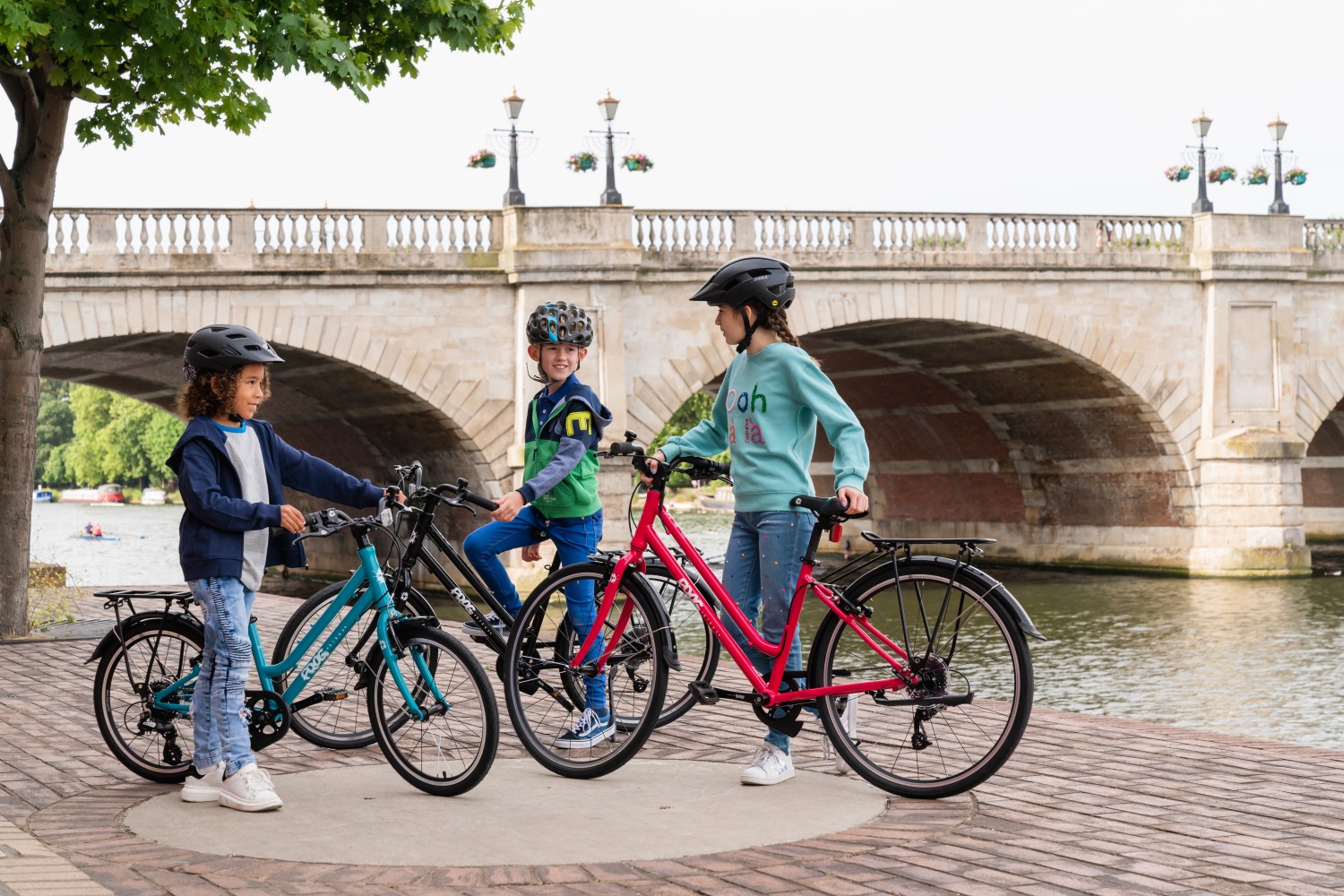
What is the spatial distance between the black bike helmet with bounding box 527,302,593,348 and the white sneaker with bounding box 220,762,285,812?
192cm

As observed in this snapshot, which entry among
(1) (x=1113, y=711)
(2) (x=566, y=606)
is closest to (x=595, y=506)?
(2) (x=566, y=606)

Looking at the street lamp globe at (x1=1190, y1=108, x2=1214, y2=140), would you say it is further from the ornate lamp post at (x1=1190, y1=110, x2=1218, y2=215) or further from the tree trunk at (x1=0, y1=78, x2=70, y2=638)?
the tree trunk at (x1=0, y1=78, x2=70, y2=638)

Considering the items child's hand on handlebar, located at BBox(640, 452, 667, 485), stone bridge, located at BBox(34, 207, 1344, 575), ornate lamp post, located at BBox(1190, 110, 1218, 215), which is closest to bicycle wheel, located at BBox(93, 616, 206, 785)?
child's hand on handlebar, located at BBox(640, 452, 667, 485)

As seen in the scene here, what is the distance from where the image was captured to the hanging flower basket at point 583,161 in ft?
81.8

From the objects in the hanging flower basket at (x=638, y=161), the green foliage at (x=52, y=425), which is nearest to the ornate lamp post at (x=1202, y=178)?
the hanging flower basket at (x=638, y=161)

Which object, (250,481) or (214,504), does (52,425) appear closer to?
(250,481)

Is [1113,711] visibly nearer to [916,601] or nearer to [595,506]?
[595,506]

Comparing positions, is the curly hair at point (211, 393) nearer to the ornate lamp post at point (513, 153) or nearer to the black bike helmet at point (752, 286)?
the black bike helmet at point (752, 286)

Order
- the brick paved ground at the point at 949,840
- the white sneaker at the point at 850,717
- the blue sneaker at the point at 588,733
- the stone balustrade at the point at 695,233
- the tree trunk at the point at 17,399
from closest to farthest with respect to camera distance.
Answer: the brick paved ground at the point at 949,840 → the white sneaker at the point at 850,717 → the blue sneaker at the point at 588,733 → the tree trunk at the point at 17,399 → the stone balustrade at the point at 695,233

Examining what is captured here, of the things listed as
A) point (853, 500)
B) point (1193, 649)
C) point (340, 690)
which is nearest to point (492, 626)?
point (340, 690)

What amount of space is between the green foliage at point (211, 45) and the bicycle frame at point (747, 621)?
5935mm

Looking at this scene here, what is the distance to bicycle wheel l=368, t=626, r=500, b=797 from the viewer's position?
17.7 ft

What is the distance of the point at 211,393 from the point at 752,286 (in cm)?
181

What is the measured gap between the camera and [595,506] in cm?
680
